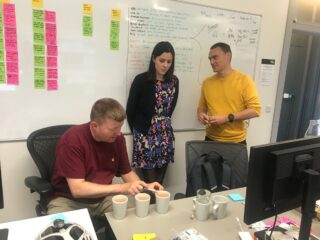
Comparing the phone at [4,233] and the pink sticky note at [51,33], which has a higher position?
the pink sticky note at [51,33]

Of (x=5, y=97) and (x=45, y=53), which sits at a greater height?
(x=45, y=53)

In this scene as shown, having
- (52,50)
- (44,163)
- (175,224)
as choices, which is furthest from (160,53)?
(175,224)

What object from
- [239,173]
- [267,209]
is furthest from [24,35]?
[267,209]

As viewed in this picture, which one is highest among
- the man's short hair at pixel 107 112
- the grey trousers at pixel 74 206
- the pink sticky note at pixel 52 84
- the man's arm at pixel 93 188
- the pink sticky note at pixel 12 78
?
the pink sticky note at pixel 12 78

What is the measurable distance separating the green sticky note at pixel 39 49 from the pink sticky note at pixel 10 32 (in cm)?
14

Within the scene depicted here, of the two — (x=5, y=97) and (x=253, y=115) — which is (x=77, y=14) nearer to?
(x=5, y=97)

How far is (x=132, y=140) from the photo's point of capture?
2674mm

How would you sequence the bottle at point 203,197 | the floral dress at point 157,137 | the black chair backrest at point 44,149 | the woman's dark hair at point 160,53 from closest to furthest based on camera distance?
the bottle at point 203,197 → the black chair backrest at point 44,149 → the woman's dark hair at point 160,53 → the floral dress at point 157,137

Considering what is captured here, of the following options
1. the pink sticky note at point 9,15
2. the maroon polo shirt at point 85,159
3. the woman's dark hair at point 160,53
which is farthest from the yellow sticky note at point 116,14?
the maroon polo shirt at point 85,159

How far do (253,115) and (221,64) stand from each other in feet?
1.64

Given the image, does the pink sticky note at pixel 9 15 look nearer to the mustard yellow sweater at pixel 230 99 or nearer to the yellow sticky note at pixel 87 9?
the yellow sticky note at pixel 87 9

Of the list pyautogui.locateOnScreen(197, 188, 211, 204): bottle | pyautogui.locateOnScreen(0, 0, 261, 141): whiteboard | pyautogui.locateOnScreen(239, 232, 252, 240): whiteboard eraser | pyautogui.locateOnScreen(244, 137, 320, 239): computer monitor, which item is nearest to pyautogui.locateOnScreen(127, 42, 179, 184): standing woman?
pyautogui.locateOnScreen(0, 0, 261, 141): whiteboard

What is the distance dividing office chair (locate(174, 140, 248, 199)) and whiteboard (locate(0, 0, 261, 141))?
2.63 feet

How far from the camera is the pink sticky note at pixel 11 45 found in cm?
210
